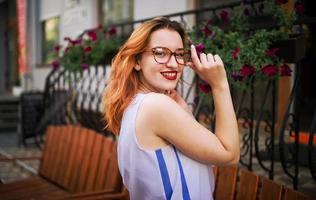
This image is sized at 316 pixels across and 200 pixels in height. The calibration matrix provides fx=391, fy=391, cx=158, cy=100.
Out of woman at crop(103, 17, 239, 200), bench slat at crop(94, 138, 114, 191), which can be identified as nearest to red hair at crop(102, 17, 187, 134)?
woman at crop(103, 17, 239, 200)

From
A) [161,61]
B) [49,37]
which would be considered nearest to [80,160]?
[161,61]

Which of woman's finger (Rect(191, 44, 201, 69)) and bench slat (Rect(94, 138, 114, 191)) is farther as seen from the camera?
bench slat (Rect(94, 138, 114, 191))

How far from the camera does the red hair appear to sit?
1.54m

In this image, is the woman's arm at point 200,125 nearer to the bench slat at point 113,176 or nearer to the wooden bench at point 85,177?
the wooden bench at point 85,177


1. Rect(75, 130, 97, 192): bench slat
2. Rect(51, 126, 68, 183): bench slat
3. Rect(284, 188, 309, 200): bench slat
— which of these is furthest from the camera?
Rect(51, 126, 68, 183): bench slat

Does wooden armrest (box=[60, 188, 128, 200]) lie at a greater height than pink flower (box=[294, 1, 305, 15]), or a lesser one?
lesser

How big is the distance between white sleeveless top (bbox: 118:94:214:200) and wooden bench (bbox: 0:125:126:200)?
1.34 m

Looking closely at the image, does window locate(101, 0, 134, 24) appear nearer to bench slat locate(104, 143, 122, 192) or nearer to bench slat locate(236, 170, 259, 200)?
bench slat locate(104, 143, 122, 192)

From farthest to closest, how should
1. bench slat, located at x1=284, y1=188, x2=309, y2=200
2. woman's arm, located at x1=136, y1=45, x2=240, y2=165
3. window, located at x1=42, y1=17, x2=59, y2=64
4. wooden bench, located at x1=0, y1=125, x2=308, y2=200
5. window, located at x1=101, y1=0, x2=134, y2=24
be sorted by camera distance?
1. window, located at x1=42, y1=17, x2=59, y2=64
2. window, located at x1=101, y1=0, x2=134, y2=24
3. wooden bench, located at x1=0, y1=125, x2=308, y2=200
4. bench slat, located at x1=284, y1=188, x2=309, y2=200
5. woman's arm, located at x1=136, y1=45, x2=240, y2=165

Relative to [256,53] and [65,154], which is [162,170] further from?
[65,154]

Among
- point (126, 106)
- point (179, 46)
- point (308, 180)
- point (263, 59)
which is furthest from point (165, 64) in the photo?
point (308, 180)

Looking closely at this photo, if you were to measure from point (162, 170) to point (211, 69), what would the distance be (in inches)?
16.5

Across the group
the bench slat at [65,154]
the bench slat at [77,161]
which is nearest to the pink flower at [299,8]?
the bench slat at [77,161]

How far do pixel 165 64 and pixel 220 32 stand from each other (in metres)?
1.81
